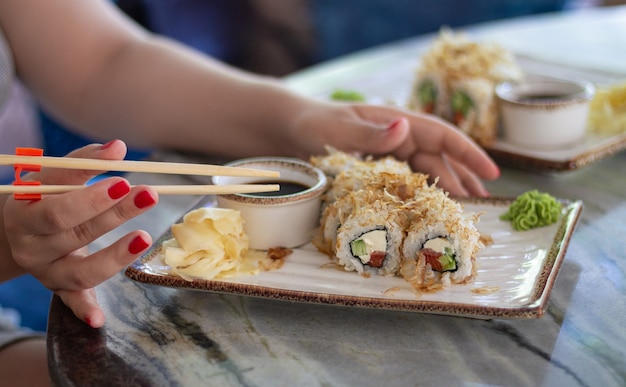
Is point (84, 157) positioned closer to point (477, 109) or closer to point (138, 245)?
point (138, 245)

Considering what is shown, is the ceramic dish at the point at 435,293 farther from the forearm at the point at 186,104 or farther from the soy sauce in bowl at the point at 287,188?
the forearm at the point at 186,104

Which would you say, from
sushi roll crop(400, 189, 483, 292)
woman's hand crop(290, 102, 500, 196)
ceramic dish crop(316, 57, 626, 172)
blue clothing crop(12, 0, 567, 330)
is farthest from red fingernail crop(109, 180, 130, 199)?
blue clothing crop(12, 0, 567, 330)

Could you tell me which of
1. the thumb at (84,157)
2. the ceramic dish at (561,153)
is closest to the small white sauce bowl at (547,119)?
the ceramic dish at (561,153)

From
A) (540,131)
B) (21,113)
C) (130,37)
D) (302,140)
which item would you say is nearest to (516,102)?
(540,131)

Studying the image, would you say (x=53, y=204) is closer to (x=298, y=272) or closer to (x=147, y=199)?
(x=147, y=199)

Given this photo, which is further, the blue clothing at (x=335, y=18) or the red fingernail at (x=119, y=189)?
the blue clothing at (x=335, y=18)
